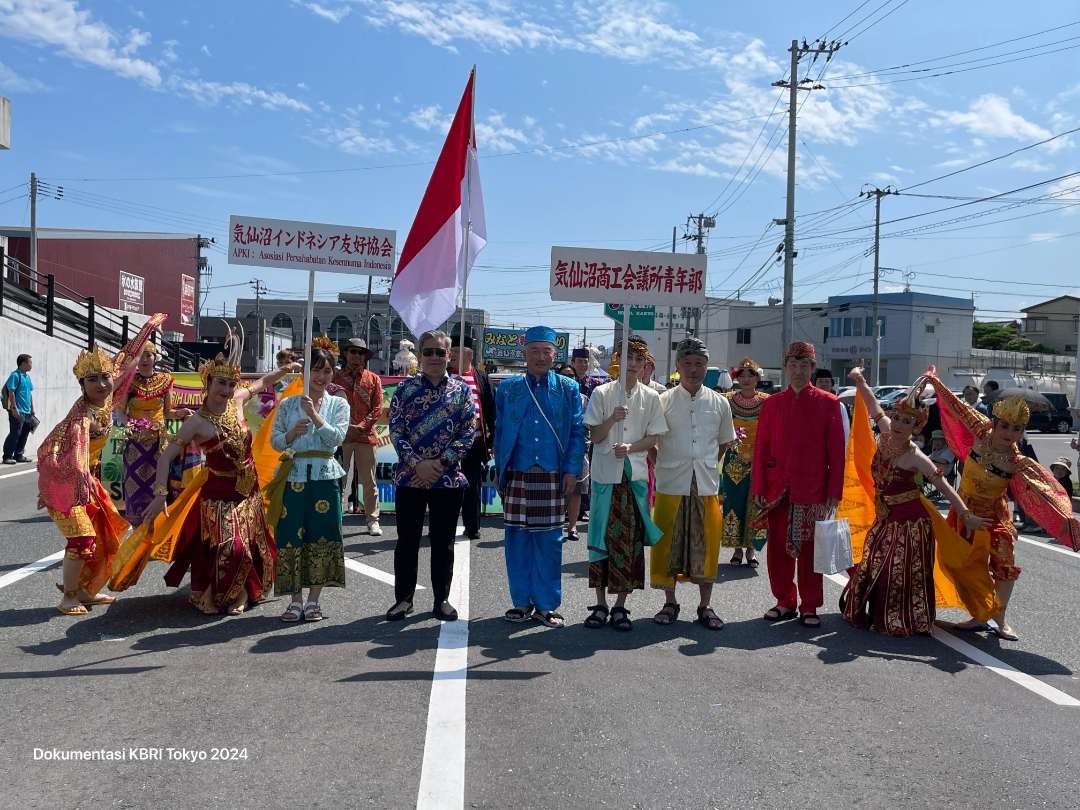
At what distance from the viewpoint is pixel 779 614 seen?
6309mm

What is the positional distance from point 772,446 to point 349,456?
4.87 meters

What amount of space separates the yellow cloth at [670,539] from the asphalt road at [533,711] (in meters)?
0.33

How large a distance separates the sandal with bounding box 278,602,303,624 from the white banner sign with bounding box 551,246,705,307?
2.56m

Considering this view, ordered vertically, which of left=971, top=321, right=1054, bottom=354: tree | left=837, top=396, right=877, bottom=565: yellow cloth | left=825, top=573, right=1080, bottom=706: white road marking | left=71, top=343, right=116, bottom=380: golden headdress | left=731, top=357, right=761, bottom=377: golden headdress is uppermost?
left=971, top=321, right=1054, bottom=354: tree

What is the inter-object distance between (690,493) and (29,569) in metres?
5.14

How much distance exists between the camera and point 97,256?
4444cm

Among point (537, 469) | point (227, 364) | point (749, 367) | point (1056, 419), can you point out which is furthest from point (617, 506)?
point (1056, 419)

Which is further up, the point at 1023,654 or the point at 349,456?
the point at 349,456

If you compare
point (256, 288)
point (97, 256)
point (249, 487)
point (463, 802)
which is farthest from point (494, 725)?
point (256, 288)

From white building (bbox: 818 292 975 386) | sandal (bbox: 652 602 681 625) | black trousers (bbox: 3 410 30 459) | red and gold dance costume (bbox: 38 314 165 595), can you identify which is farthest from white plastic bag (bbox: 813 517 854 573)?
white building (bbox: 818 292 975 386)

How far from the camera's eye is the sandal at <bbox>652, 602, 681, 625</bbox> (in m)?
6.09

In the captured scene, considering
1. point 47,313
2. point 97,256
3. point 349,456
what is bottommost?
point 349,456

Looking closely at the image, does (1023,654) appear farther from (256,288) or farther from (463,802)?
(256,288)

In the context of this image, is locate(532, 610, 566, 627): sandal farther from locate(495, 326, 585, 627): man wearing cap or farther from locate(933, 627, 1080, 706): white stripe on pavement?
locate(933, 627, 1080, 706): white stripe on pavement
